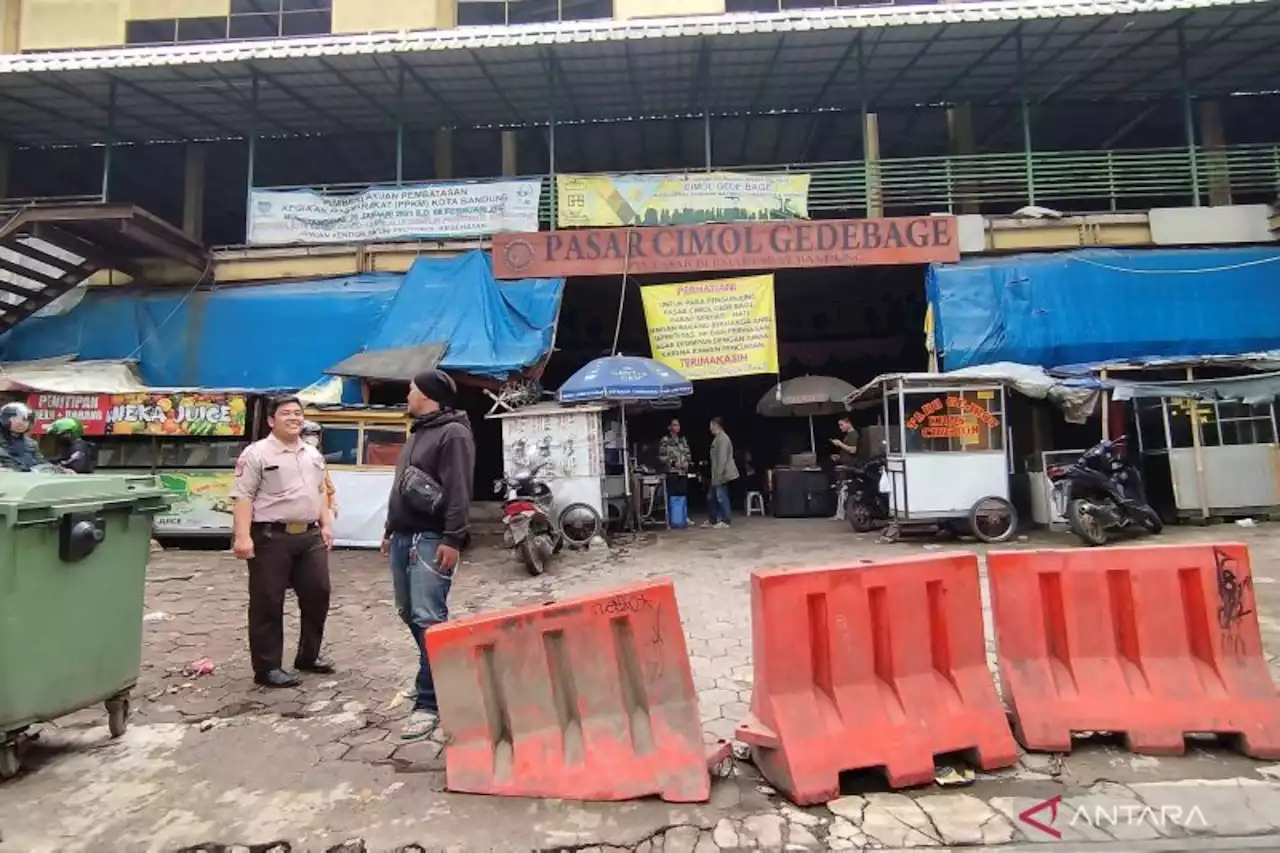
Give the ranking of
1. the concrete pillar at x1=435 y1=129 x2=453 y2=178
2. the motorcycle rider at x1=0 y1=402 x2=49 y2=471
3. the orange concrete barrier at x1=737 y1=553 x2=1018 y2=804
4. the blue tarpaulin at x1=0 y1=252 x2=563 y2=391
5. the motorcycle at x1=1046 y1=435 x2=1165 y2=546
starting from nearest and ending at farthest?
the orange concrete barrier at x1=737 y1=553 x2=1018 y2=804, the motorcycle rider at x1=0 y1=402 x2=49 y2=471, the motorcycle at x1=1046 y1=435 x2=1165 y2=546, the blue tarpaulin at x1=0 y1=252 x2=563 y2=391, the concrete pillar at x1=435 y1=129 x2=453 y2=178

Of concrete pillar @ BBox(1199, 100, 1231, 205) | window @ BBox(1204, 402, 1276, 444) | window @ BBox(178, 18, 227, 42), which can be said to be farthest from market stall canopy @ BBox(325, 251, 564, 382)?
concrete pillar @ BBox(1199, 100, 1231, 205)

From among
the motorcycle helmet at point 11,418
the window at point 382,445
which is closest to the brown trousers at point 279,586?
the motorcycle helmet at point 11,418

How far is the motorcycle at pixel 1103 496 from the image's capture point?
8.51 metres

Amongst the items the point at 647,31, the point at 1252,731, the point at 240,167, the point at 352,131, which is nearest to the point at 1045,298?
the point at 647,31

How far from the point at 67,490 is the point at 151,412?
25.6 ft

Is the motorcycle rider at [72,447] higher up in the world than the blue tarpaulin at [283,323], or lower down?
lower down

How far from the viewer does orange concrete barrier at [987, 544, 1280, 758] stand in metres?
3.40

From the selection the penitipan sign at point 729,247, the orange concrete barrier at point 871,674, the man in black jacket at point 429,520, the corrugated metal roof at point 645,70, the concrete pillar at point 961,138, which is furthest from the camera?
the concrete pillar at point 961,138

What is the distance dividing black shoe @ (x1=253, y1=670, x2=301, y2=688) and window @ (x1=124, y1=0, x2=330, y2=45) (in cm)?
1465

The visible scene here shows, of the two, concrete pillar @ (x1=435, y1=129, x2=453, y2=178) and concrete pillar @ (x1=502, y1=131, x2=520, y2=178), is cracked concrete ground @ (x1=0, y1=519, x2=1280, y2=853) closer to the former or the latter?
concrete pillar @ (x1=502, y1=131, x2=520, y2=178)

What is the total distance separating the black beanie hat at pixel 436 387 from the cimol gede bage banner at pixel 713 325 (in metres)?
7.31

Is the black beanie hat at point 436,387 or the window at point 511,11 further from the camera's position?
the window at point 511,11

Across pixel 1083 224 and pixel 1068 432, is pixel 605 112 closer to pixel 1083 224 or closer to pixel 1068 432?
pixel 1083 224

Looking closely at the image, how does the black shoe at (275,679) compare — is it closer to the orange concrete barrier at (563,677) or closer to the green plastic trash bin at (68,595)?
the green plastic trash bin at (68,595)
